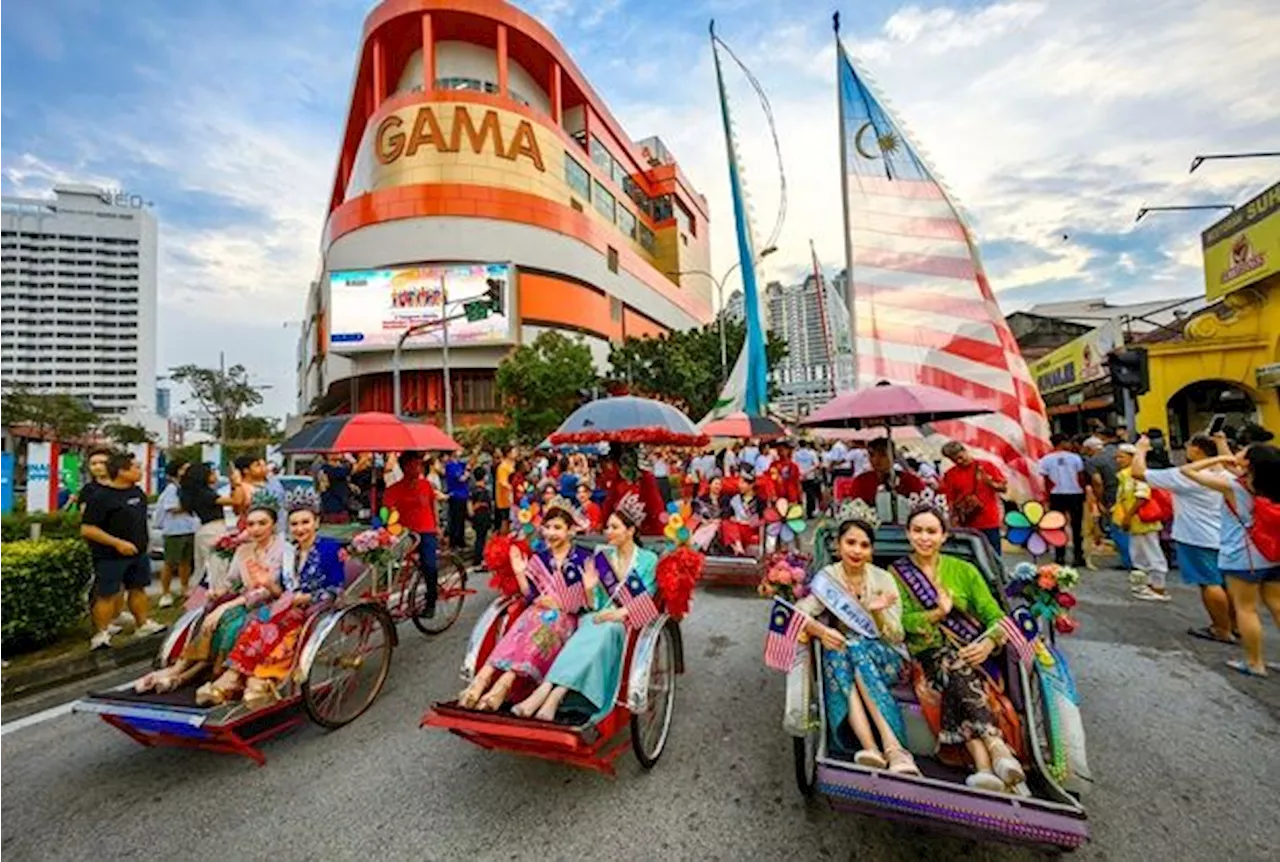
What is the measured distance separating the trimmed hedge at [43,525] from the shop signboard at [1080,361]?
64.4ft

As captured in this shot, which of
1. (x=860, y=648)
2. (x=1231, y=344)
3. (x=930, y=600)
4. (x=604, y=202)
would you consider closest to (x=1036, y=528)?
(x=930, y=600)

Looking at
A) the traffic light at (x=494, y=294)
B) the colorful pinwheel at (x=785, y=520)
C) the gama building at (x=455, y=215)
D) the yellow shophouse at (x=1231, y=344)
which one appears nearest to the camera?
the colorful pinwheel at (x=785, y=520)

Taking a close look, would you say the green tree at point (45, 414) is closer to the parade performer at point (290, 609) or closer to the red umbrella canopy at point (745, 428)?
the red umbrella canopy at point (745, 428)

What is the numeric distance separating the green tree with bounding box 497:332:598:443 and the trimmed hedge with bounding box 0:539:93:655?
67.4ft

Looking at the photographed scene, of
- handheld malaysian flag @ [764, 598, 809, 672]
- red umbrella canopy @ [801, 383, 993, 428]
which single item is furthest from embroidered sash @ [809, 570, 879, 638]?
red umbrella canopy @ [801, 383, 993, 428]

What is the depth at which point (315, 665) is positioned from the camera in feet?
12.3

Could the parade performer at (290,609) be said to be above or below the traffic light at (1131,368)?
below

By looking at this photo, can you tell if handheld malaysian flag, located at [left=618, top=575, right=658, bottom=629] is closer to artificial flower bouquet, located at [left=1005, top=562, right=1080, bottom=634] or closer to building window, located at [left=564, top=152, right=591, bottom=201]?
artificial flower bouquet, located at [left=1005, top=562, right=1080, bottom=634]

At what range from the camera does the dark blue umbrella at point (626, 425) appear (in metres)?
6.24

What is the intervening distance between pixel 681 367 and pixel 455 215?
15.2 m

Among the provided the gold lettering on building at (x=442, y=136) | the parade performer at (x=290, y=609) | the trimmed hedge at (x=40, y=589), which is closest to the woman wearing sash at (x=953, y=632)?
the parade performer at (x=290, y=609)

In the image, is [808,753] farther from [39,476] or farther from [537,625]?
[39,476]

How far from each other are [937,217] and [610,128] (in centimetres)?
4474

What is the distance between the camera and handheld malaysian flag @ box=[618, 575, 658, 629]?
11.4ft
